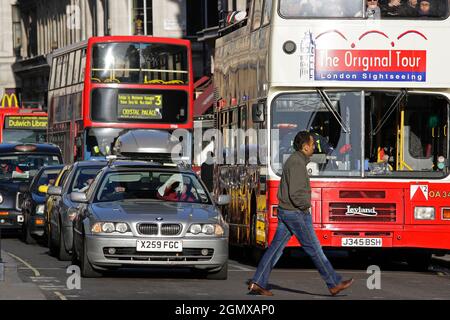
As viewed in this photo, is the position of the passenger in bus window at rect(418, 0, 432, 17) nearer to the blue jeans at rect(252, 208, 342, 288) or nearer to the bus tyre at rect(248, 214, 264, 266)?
the bus tyre at rect(248, 214, 264, 266)

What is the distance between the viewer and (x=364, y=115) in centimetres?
2234

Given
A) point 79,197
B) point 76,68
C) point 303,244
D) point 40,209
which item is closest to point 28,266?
point 79,197

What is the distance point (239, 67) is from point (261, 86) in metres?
2.74

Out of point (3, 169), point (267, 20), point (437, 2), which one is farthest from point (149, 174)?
point (3, 169)

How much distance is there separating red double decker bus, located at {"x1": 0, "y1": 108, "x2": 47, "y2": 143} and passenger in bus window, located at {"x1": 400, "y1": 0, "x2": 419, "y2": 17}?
3734cm

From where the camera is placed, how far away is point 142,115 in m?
39.0

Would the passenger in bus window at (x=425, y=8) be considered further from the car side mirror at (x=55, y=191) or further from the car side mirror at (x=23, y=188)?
the car side mirror at (x=23, y=188)

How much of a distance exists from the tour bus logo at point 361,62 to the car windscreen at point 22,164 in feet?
42.0

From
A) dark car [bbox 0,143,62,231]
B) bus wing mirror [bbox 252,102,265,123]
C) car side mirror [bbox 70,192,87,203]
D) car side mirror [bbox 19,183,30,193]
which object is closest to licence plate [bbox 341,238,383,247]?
bus wing mirror [bbox 252,102,265,123]

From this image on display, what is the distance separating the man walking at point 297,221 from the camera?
17562 millimetres

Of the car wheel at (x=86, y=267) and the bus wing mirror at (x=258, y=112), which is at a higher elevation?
the bus wing mirror at (x=258, y=112)

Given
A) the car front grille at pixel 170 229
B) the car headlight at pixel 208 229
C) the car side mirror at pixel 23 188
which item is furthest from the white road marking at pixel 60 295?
the car side mirror at pixel 23 188

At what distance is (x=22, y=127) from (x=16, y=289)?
1672 inches

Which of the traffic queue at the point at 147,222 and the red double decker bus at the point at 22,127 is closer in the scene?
the traffic queue at the point at 147,222
